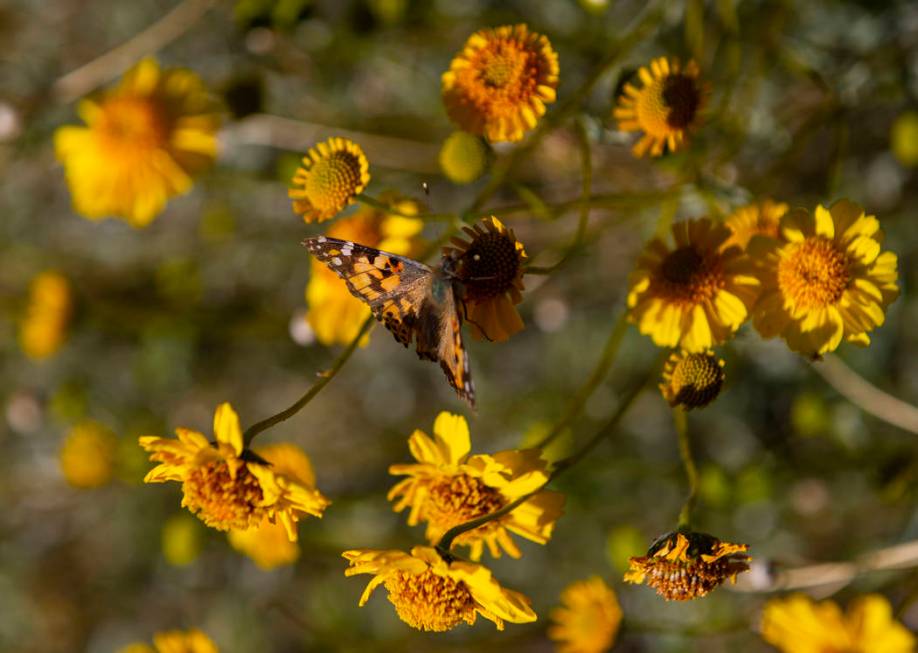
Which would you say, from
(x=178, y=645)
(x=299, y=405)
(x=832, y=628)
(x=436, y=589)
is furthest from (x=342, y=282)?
(x=832, y=628)

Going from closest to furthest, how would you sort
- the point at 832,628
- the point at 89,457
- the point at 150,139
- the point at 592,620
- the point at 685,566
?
the point at 685,566 → the point at 832,628 → the point at 592,620 → the point at 150,139 → the point at 89,457

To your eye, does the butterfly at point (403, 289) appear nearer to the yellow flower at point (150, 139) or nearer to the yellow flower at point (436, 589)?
the yellow flower at point (436, 589)

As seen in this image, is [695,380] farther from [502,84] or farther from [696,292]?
[502,84]

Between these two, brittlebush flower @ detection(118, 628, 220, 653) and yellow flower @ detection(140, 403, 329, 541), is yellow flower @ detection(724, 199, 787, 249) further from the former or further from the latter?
brittlebush flower @ detection(118, 628, 220, 653)

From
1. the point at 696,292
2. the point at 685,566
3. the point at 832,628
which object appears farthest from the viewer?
the point at 832,628

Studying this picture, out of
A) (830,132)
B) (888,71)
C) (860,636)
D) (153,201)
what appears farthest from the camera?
(830,132)

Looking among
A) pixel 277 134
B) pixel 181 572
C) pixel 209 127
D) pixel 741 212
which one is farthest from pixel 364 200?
pixel 181 572

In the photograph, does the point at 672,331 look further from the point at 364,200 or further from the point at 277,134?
the point at 277,134
